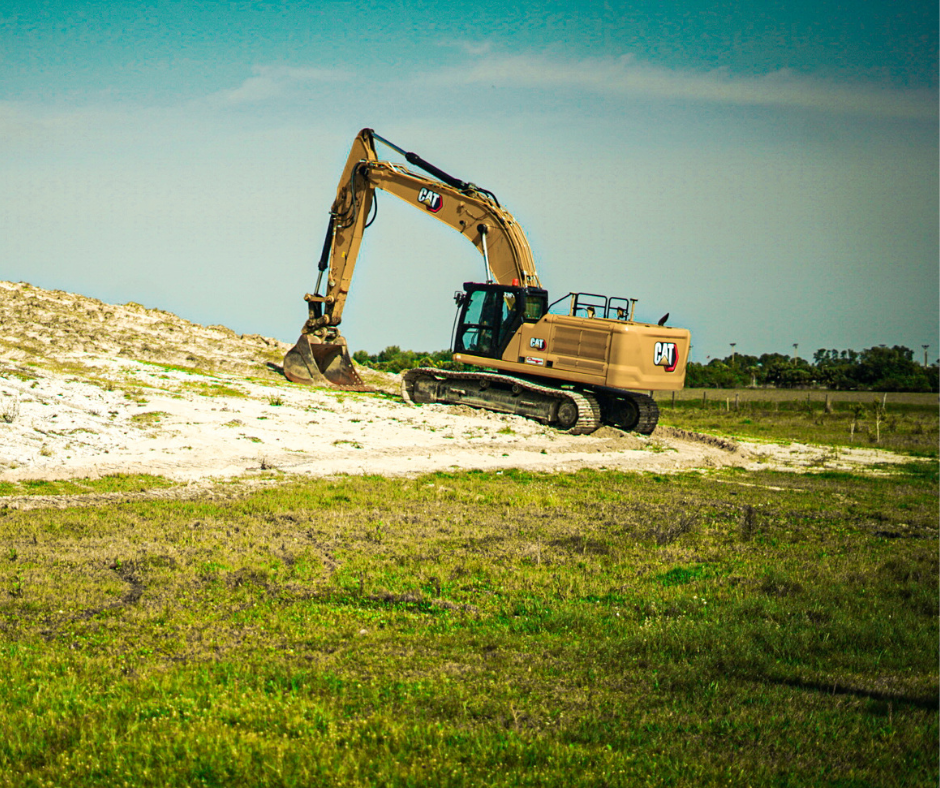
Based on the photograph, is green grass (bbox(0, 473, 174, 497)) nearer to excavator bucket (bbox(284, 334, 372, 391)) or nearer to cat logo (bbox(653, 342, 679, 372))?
cat logo (bbox(653, 342, 679, 372))

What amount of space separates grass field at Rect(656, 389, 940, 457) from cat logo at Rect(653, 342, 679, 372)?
6.41m

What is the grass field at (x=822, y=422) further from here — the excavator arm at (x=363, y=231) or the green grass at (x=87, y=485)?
the green grass at (x=87, y=485)

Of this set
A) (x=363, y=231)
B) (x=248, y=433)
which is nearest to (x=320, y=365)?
(x=363, y=231)

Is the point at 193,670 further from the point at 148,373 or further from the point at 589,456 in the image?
the point at 148,373

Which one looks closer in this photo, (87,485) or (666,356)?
(87,485)

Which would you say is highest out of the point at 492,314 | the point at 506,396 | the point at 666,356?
the point at 492,314

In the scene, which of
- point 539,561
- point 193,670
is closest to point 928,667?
point 539,561

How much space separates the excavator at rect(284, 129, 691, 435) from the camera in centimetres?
2378

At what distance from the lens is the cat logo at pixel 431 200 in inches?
1085

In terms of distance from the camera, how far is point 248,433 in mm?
19484

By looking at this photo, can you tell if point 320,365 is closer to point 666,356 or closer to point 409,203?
point 409,203

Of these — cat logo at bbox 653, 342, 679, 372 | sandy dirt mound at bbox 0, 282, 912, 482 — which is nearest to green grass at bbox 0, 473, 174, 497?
sandy dirt mound at bbox 0, 282, 912, 482

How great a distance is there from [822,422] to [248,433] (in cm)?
2874

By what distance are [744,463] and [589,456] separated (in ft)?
15.7
